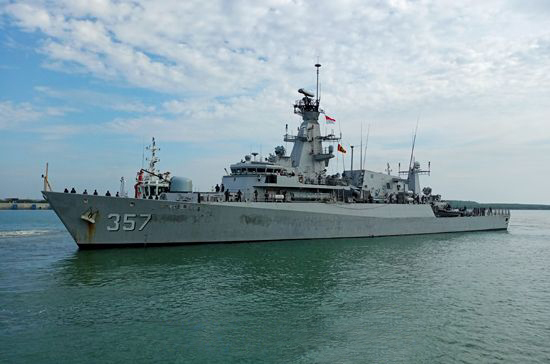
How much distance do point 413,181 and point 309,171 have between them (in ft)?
46.3

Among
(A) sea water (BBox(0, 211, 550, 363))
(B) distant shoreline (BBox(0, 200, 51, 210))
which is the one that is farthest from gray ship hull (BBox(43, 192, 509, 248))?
(B) distant shoreline (BBox(0, 200, 51, 210))

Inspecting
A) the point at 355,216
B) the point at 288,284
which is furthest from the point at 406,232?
the point at 288,284

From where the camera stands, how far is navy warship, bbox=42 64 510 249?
18.8m

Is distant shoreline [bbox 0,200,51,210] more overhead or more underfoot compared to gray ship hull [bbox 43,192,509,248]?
more underfoot

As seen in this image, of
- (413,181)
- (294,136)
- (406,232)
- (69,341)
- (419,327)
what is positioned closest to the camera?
(69,341)

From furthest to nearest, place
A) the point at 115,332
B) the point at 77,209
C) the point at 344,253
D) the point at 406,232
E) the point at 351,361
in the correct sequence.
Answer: the point at 406,232, the point at 344,253, the point at 77,209, the point at 115,332, the point at 351,361

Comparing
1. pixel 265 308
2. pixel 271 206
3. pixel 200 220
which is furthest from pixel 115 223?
pixel 265 308

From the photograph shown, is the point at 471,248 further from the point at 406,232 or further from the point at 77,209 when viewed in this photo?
the point at 77,209

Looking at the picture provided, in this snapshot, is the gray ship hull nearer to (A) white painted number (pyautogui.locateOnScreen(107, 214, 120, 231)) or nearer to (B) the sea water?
(A) white painted number (pyautogui.locateOnScreen(107, 214, 120, 231))

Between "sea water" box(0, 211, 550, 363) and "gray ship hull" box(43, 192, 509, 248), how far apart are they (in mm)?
1018

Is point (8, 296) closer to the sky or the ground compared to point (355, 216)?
closer to the ground

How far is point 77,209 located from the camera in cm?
1822

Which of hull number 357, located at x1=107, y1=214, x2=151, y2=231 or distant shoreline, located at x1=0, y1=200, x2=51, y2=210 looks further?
distant shoreline, located at x1=0, y1=200, x2=51, y2=210

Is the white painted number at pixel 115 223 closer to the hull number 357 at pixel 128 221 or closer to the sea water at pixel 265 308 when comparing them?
the hull number 357 at pixel 128 221
